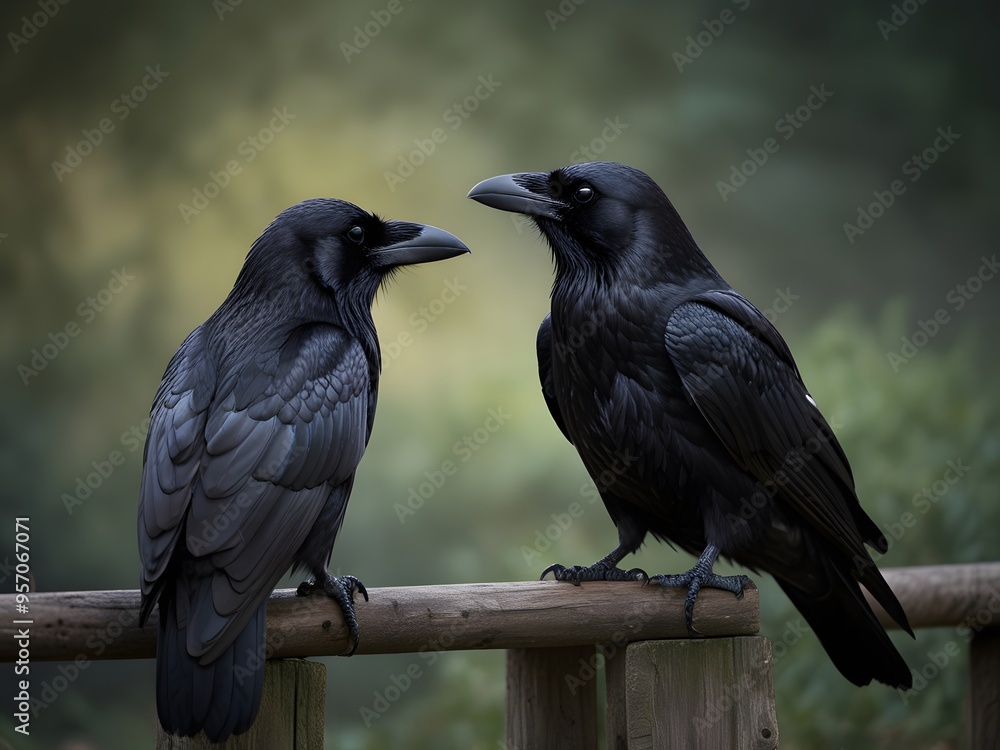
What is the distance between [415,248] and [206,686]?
1387mm

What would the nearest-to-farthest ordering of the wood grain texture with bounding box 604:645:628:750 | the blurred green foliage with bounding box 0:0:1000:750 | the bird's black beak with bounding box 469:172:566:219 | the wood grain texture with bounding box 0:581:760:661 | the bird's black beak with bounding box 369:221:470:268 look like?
the wood grain texture with bounding box 0:581:760:661, the wood grain texture with bounding box 604:645:628:750, the bird's black beak with bounding box 369:221:470:268, the bird's black beak with bounding box 469:172:566:219, the blurred green foliage with bounding box 0:0:1000:750

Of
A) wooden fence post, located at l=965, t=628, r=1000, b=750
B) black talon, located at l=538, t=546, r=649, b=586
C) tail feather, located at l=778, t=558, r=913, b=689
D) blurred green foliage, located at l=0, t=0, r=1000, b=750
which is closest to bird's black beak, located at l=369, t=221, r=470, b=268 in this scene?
black talon, located at l=538, t=546, r=649, b=586

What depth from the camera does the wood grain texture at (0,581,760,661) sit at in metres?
2.18

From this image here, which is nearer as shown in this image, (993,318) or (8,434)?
(8,434)

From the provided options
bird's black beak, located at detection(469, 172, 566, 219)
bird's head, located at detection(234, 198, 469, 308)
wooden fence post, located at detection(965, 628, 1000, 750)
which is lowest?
wooden fence post, located at detection(965, 628, 1000, 750)

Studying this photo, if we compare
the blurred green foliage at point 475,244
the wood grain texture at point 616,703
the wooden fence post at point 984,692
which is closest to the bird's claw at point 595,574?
the wood grain texture at point 616,703

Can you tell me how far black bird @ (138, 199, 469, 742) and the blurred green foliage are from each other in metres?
2.53

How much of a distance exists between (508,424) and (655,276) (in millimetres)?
2697

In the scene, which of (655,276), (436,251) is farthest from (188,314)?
(655,276)

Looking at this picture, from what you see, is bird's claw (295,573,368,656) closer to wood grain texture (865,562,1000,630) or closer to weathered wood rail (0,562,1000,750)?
weathered wood rail (0,562,1000,750)

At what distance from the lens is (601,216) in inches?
120

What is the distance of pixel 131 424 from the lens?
17.0 ft

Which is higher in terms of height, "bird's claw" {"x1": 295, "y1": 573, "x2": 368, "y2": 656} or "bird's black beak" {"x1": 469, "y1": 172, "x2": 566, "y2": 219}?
"bird's black beak" {"x1": 469, "y1": 172, "x2": 566, "y2": 219}

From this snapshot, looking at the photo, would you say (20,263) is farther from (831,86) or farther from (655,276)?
(831,86)
